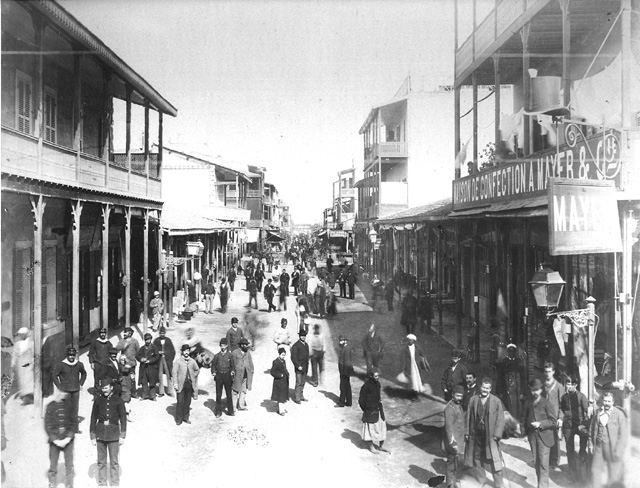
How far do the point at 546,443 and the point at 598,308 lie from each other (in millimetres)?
4348

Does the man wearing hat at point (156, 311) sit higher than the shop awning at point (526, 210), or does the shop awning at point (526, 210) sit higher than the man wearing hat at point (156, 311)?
the shop awning at point (526, 210)

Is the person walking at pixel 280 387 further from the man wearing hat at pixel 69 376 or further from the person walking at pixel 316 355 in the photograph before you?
the man wearing hat at pixel 69 376

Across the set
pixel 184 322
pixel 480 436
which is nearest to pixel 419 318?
pixel 184 322

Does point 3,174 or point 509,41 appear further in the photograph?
point 509,41

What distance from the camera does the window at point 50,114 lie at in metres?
14.0

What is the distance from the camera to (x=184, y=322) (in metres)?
19.5

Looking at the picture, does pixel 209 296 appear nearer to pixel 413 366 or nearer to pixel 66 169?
pixel 66 169

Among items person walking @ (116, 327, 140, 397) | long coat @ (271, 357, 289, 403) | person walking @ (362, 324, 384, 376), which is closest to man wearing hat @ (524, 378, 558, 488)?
long coat @ (271, 357, 289, 403)

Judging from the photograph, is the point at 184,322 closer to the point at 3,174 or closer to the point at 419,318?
the point at 419,318

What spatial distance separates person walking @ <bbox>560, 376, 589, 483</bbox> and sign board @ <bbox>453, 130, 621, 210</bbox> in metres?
2.87

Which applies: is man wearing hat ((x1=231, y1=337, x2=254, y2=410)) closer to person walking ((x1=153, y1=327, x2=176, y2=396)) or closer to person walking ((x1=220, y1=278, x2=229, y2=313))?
person walking ((x1=153, y1=327, x2=176, y2=396))

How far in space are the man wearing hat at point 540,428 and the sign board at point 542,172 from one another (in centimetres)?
289

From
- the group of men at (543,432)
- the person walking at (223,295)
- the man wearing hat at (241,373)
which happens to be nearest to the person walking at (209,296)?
the person walking at (223,295)

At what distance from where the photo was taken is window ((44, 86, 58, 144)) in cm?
1402
